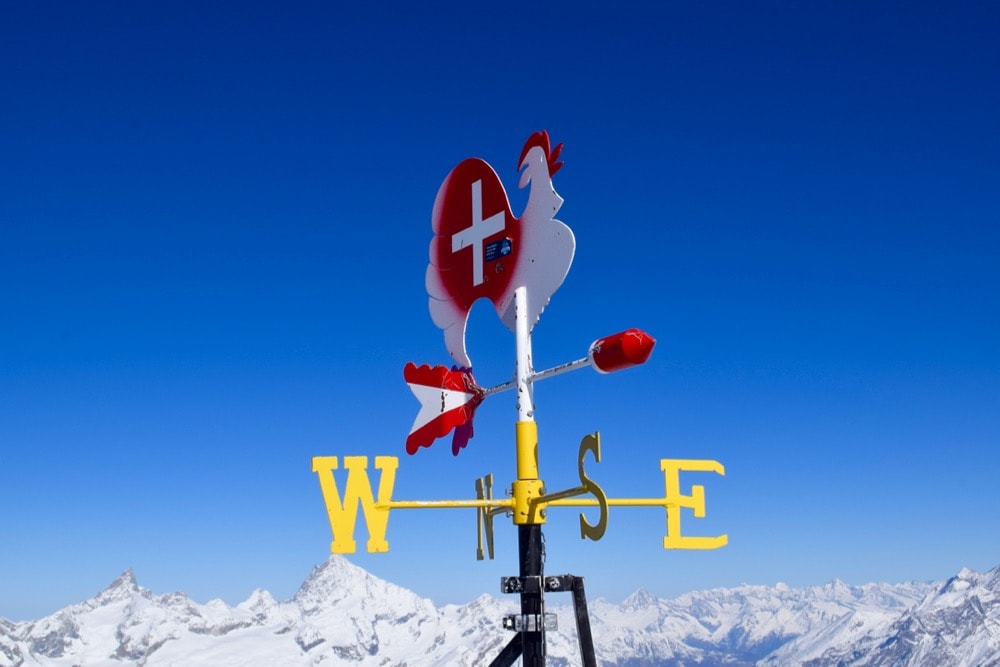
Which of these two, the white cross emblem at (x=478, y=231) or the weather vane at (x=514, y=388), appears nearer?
the weather vane at (x=514, y=388)

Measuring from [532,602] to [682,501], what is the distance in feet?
5.17

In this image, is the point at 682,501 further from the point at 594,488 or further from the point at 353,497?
the point at 353,497

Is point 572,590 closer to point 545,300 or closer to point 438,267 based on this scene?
point 545,300

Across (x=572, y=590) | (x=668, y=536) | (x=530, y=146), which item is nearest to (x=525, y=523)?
(x=572, y=590)

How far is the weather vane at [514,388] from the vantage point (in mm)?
7902

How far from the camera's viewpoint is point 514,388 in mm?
8695

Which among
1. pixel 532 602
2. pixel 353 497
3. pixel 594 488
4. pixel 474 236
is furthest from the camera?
pixel 474 236

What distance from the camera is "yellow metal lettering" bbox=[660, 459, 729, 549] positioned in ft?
28.0

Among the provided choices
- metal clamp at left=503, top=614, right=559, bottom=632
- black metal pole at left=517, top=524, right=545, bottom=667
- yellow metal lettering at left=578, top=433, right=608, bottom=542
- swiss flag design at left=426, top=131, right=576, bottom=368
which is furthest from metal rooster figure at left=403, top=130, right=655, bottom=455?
metal clamp at left=503, top=614, right=559, bottom=632

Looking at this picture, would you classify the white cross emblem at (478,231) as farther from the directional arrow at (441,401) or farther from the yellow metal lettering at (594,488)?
the yellow metal lettering at (594,488)

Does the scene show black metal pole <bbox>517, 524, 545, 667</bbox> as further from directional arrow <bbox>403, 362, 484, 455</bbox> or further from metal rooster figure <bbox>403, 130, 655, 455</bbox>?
directional arrow <bbox>403, 362, 484, 455</bbox>

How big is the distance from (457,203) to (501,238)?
2.92 feet

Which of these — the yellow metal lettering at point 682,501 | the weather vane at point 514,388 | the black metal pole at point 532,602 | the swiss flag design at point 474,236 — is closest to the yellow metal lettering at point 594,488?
the weather vane at point 514,388

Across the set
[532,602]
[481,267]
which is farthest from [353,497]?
[481,267]
